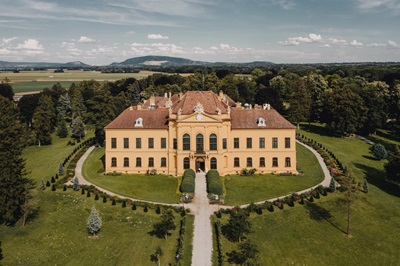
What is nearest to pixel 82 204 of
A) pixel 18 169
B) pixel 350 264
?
pixel 18 169

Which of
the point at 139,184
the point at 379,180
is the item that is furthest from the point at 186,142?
the point at 379,180

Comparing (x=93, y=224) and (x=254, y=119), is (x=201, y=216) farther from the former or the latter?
(x=254, y=119)

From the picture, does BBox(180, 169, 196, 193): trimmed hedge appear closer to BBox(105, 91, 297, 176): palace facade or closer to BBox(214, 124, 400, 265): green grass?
BBox(105, 91, 297, 176): palace facade

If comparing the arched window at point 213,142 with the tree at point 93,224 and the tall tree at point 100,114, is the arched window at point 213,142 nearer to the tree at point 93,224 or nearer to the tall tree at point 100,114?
the tree at point 93,224

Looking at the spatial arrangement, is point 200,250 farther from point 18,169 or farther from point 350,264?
point 18,169

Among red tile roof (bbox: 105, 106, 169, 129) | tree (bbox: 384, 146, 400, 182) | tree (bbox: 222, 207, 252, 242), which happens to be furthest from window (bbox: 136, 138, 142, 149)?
tree (bbox: 384, 146, 400, 182)

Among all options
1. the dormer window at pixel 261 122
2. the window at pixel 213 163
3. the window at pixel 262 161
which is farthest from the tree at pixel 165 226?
the dormer window at pixel 261 122
